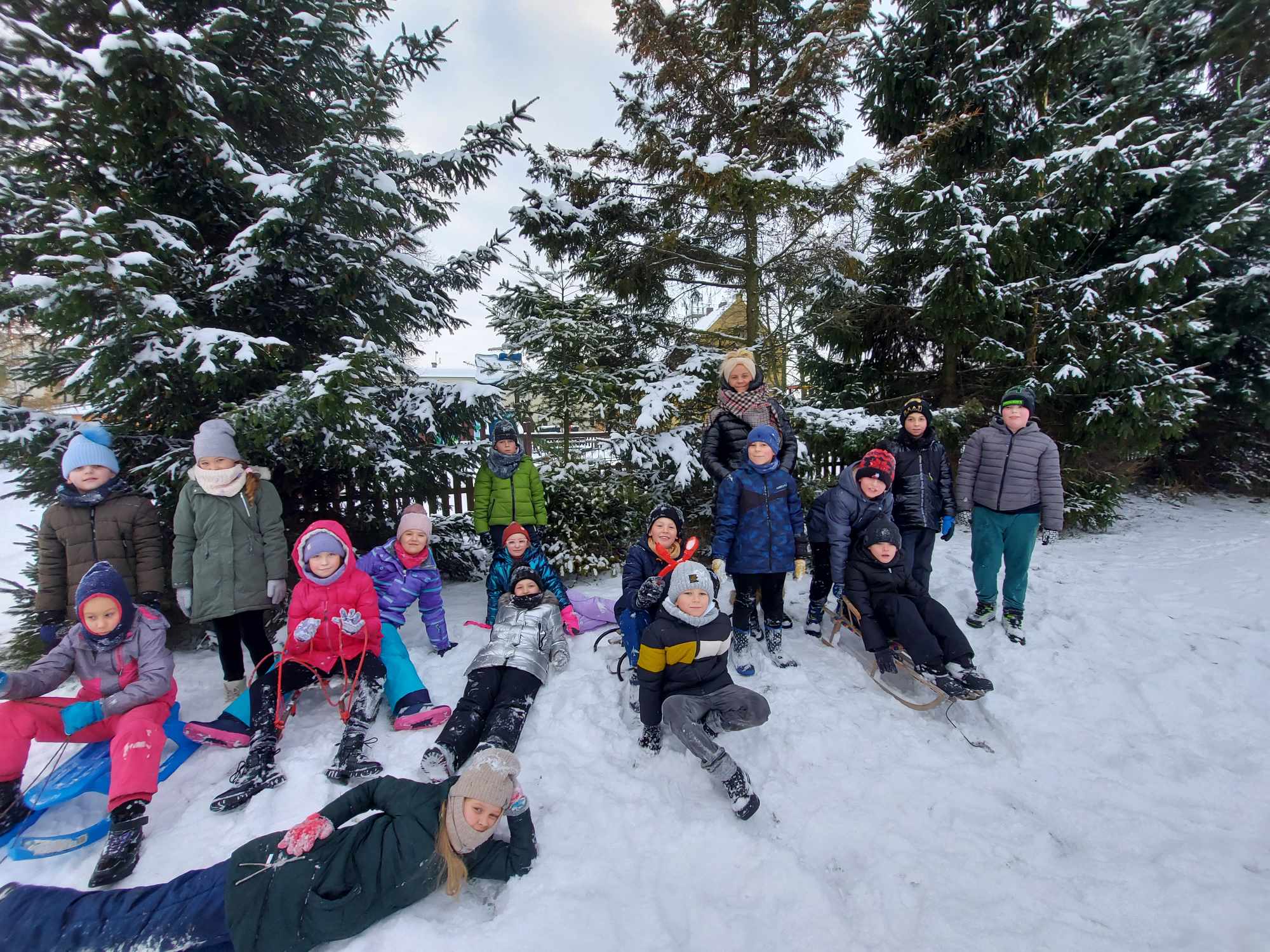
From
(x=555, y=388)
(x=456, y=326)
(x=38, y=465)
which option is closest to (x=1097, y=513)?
(x=555, y=388)

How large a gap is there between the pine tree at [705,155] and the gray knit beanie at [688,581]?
4.65 metres

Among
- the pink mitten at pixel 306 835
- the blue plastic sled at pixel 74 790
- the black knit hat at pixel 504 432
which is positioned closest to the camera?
the pink mitten at pixel 306 835

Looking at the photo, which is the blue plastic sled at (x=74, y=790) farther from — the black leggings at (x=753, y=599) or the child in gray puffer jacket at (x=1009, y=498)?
the child in gray puffer jacket at (x=1009, y=498)

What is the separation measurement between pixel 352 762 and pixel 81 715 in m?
1.45

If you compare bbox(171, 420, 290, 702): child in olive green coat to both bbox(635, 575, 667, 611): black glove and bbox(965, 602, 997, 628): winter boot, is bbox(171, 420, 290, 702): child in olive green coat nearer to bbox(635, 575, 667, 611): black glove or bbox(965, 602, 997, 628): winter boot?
bbox(635, 575, 667, 611): black glove

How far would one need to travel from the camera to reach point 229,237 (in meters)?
4.66

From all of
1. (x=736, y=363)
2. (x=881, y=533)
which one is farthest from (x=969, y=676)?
(x=736, y=363)

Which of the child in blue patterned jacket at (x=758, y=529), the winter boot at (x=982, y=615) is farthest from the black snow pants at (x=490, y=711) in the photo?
the winter boot at (x=982, y=615)

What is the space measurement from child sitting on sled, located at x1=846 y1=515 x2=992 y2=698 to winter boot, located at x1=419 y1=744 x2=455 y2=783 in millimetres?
2886

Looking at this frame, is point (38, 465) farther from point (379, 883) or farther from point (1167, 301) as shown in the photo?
point (1167, 301)

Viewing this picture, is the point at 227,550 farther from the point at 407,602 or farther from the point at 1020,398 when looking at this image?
the point at 1020,398

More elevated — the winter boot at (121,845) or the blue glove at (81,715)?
the blue glove at (81,715)

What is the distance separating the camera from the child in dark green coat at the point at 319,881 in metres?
1.90

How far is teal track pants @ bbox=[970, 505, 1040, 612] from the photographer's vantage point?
4250mm
